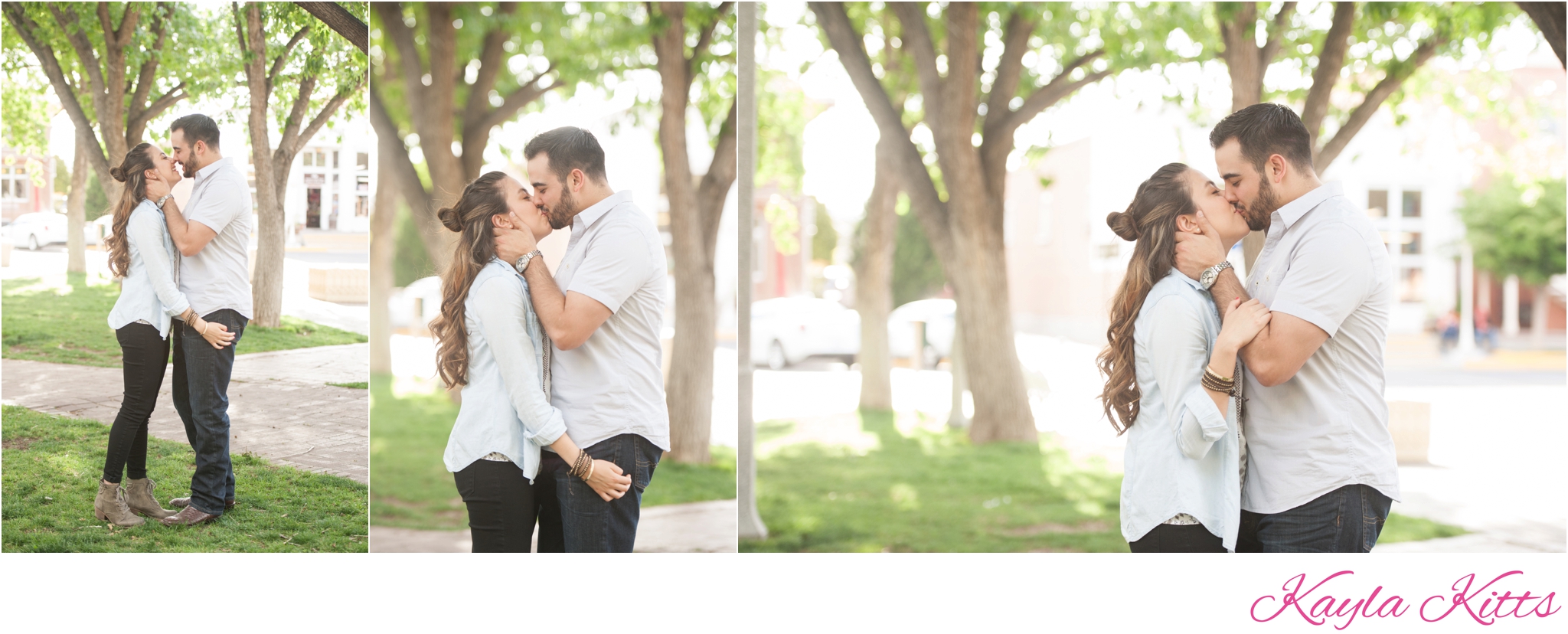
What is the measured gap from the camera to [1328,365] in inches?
98.1

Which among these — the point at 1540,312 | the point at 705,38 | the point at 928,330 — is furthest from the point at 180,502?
the point at 1540,312

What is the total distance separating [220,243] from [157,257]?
18cm

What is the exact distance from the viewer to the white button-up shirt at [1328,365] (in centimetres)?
241

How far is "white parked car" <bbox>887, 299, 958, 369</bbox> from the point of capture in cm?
1058

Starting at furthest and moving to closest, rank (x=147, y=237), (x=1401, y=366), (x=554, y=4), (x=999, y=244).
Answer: (x=1401, y=366) → (x=554, y=4) → (x=999, y=244) → (x=147, y=237)

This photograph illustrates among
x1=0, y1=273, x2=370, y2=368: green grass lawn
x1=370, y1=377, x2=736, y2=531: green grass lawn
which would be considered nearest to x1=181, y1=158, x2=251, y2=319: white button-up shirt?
x1=0, y1=273, x2=370, y2=368: green grass lawn

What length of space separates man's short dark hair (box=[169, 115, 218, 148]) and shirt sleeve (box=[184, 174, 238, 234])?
0.12 metres

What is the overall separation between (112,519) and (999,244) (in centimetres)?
513

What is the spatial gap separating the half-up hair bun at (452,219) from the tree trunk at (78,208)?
4.38 feet

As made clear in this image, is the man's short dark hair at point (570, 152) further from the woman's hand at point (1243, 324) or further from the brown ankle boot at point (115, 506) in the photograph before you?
the brown ankle boot at point (115, 506)
